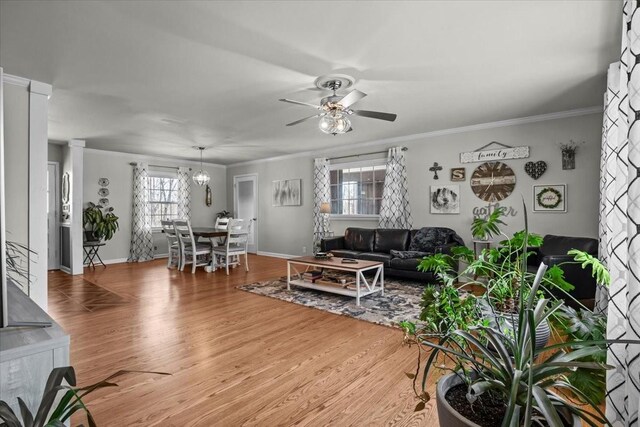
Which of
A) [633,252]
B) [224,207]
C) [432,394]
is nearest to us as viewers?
[633,252]

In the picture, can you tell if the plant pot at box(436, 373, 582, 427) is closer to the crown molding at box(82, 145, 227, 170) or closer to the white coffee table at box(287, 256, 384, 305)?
the white coffee table at box(287, 256, 384, 305)

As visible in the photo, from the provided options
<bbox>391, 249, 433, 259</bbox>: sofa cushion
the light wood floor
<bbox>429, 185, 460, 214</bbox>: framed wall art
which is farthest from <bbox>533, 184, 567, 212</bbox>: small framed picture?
the light wood floor

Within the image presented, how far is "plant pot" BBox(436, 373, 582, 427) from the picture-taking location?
3.13 feet

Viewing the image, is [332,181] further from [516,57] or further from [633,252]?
[633,252]

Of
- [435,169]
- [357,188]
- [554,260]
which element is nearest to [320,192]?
[357,188]

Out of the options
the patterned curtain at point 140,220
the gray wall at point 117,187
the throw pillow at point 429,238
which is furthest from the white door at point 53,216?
the throw pillow at point 429,238

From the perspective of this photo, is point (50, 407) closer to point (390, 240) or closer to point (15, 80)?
point (15, 80)

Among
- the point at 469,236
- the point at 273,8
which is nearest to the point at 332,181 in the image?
the point at 469,236

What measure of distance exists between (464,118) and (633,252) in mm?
3889

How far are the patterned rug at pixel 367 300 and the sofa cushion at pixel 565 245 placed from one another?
1.62 metres

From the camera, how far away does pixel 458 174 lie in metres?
5.35

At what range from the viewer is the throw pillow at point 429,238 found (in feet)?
16.9

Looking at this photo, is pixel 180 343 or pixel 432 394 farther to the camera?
pixel 180 343

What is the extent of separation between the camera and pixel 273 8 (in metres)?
2.15
